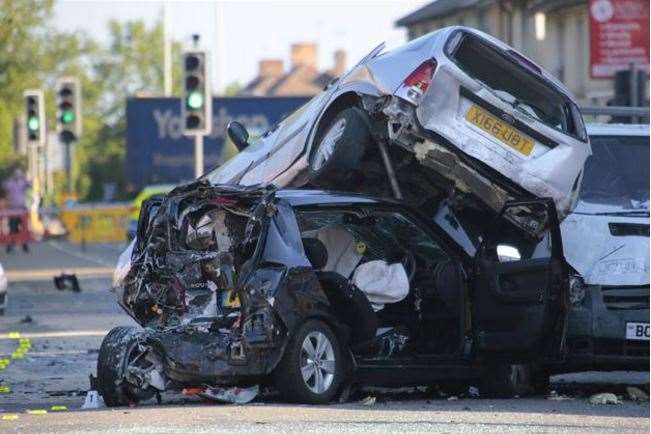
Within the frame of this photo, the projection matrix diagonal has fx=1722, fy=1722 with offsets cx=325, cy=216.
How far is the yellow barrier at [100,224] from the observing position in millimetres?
47469

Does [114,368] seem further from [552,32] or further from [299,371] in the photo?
[552,32]

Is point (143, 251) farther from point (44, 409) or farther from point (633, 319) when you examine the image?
point (633, 319)

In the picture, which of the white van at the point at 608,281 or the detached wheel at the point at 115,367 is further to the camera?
the white van at the point at 608,281

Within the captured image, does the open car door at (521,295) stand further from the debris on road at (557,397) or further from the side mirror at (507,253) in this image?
Answer: the debris on road at (557,397)

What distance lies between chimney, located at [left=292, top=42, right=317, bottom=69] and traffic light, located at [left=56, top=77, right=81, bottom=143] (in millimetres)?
103916

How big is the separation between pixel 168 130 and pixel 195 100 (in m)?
26.8

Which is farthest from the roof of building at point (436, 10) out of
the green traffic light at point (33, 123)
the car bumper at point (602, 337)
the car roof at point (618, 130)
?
the car bumper at point (602, 337)

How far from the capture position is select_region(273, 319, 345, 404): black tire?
1055 centimetres

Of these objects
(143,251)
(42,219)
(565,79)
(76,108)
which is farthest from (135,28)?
(143,251)

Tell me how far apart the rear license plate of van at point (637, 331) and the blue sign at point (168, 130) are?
38.9 m

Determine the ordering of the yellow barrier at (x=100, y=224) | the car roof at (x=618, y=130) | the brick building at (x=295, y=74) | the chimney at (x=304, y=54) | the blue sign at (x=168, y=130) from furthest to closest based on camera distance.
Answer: the chimney at (x=304, y=54) < the brick building at (x=295, y=74) < the blue sign at (x=168, y=130) < the yellow barrier at (x=100, y=224) < the car roof at (x=618, y=130)

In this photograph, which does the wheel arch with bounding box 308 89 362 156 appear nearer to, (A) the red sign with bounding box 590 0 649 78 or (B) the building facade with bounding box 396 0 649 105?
(A) the red sign with bounding box 590 0 649 78

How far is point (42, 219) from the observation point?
53.2 m

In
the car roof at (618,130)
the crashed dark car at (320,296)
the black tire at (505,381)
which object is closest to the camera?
the crashed dark car at (320,296)
